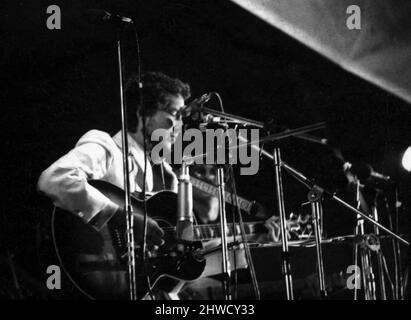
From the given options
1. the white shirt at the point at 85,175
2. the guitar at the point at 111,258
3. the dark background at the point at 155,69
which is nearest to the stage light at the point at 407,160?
the dark background at the point at 155,69

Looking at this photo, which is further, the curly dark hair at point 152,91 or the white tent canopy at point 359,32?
the curly dark hair at point 152,91

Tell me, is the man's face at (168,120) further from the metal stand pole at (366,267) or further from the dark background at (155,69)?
the metal stand pole at (366,267)

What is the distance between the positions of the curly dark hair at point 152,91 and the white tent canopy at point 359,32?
0.60 m

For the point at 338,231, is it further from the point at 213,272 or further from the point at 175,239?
the point at 175,239

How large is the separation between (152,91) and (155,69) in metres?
0.17

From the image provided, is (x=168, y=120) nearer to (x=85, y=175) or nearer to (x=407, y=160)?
(x=85, y=175)

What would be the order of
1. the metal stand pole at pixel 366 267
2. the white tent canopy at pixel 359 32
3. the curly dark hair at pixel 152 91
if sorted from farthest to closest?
the curly dark hair at pixel 152 91
the white tent canopy at pixel 359 32
the metal stand pole at pixel 366 267

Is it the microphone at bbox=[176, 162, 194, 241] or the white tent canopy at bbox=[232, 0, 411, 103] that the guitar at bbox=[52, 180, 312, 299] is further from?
the white tent canopy at bbox=[232, 0, 411, 103]

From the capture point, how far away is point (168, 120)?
2.99m

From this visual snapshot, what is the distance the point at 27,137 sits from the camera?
9.14 feet

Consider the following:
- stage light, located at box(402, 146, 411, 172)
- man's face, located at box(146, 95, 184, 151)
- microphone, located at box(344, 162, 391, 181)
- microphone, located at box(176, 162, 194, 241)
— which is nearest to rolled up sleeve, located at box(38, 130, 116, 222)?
microphone, located at box(176, 162, 194, 241)

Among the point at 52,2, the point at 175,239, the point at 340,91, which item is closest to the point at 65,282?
the point at 175,239

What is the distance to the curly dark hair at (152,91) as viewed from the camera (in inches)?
117

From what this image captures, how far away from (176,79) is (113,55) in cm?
41
